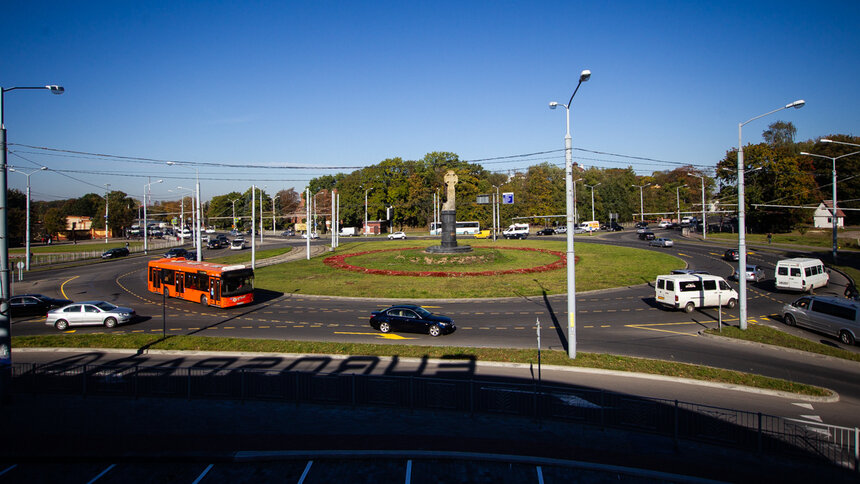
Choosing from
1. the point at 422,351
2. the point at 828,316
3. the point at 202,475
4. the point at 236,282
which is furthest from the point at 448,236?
the point at 202,475

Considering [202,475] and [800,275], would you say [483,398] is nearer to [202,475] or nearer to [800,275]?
[202,475]

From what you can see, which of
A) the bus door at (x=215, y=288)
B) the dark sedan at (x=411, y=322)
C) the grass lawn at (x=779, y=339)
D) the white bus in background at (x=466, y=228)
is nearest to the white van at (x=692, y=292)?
the grass lawn at (x=779, y=339)

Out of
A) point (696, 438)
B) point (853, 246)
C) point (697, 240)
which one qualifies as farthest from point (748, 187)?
point (696, 438)

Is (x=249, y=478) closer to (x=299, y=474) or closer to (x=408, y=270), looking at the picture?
(x=299, y=474)

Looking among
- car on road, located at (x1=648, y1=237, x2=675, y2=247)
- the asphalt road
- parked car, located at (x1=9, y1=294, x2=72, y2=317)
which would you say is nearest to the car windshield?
the asphalt road

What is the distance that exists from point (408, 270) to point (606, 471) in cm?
3424

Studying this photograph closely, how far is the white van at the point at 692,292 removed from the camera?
2531cm

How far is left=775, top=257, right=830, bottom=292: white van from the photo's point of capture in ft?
98.0

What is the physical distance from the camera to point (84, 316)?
24031mm

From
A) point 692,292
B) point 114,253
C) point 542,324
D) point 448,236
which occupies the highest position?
point 448,236

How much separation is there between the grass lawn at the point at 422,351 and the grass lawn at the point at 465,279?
13.3m

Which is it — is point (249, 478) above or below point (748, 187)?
below

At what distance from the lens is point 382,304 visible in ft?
96.7

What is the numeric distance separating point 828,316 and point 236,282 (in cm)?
3132
